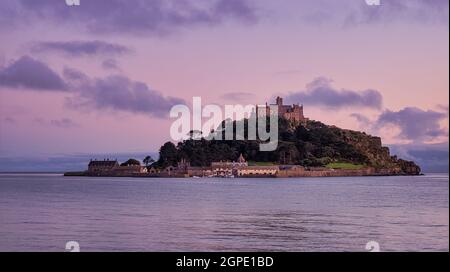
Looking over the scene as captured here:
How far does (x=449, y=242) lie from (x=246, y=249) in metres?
6.47

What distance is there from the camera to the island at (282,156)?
14075 centimetres

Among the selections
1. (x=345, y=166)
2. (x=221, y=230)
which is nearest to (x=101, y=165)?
(x=345, y=166)

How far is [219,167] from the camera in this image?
142m

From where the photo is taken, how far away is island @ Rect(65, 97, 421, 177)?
5541 inches

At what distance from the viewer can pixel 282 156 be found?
142875mm

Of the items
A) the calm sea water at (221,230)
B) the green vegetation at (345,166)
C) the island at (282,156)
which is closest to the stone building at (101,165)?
the island at (282,156)

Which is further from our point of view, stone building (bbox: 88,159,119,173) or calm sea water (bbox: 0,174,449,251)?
stone building (bbox: 88,159,119,173)

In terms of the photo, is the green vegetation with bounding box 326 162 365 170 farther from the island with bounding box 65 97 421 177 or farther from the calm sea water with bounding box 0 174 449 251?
the calm sea water with bounding box 0 174 449 251

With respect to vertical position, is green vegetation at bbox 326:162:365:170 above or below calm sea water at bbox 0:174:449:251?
above

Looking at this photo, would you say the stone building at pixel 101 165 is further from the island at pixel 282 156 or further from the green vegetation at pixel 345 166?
the green vegetation at pixel 345 166

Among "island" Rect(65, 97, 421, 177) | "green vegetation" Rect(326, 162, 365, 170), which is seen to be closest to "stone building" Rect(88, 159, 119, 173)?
"island" Rect(65, 97, 421, 177)

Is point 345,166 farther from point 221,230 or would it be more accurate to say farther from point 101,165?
point 221,230
